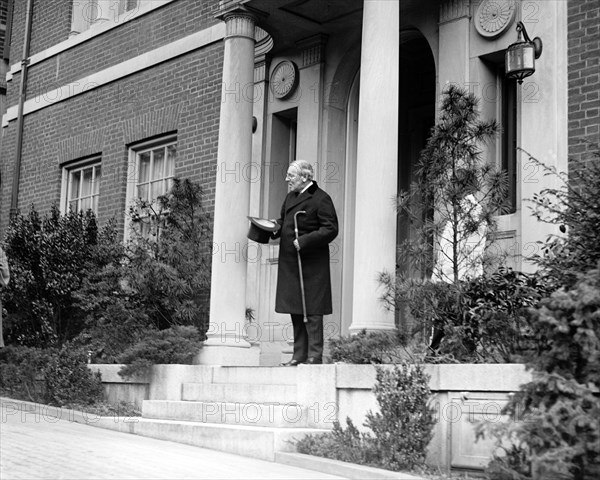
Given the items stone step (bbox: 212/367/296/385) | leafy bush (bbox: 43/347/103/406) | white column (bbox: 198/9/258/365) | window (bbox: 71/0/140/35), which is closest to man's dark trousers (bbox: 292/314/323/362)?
stone step (bbox: 212/367/296/385)

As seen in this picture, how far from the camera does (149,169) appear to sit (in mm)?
14250

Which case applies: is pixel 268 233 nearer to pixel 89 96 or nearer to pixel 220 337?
pixel 220 337

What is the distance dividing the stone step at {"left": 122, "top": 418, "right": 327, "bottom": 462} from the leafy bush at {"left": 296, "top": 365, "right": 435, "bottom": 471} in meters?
0.39

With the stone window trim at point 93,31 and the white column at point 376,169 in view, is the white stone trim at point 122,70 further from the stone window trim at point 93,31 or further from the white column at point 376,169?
the white column at point 376,169

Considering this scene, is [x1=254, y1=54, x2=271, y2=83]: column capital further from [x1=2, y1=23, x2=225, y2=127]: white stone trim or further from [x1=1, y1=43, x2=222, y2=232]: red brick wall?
[x1=2, y1=23, x2=225, y2=127]: white stone trim

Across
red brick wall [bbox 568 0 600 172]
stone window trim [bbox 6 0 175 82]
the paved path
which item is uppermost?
stone window trim [bbox 6 0 175 82]

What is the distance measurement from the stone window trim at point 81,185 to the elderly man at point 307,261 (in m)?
6.90

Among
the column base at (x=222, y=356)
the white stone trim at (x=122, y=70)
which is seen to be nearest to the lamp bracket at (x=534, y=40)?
the column base at (x=222, y=356)

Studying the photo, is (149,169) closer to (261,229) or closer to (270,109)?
(270,109)

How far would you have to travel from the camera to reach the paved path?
20.0 feet

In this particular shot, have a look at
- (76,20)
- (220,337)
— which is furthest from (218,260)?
(76,20)

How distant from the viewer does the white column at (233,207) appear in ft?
32.9

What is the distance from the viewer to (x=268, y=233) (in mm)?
9273

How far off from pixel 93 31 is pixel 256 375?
8.99 m
